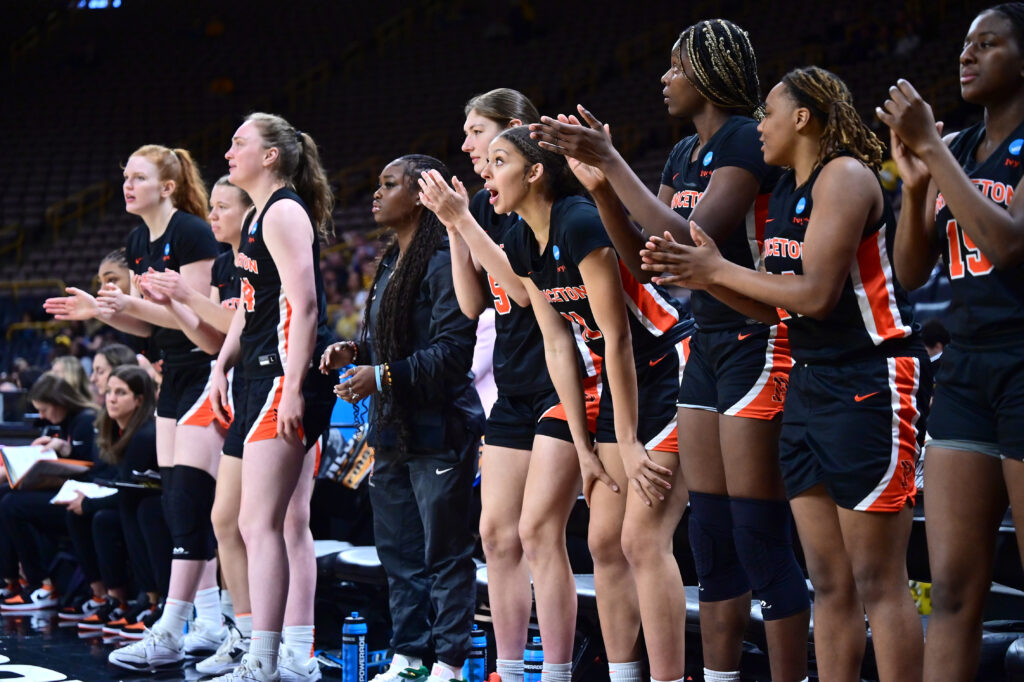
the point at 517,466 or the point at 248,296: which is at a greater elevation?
the point at 248,296

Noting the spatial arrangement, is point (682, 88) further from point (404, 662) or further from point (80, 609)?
point (80, 609)

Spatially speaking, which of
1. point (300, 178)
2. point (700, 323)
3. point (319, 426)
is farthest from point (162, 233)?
point (700, 323)

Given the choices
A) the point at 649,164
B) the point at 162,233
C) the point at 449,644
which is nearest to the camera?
the point at 449,644

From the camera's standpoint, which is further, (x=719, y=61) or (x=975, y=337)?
(x=719, y=61)

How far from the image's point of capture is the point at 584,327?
302 centimetres

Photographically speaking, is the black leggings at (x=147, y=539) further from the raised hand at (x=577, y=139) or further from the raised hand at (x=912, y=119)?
the raised hand at (x=912, y=119)

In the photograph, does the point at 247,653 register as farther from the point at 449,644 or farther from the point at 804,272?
the point at 804,272

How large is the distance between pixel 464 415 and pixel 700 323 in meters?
1.26

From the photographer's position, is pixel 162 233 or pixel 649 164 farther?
pixel 649 164

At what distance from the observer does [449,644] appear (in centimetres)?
354

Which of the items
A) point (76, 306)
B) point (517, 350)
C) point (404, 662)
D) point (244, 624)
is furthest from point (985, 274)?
point (76, 306)

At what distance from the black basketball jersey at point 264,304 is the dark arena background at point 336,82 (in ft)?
14.6

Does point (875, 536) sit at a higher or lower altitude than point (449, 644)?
higher

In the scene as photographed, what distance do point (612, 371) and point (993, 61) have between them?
1.08m
